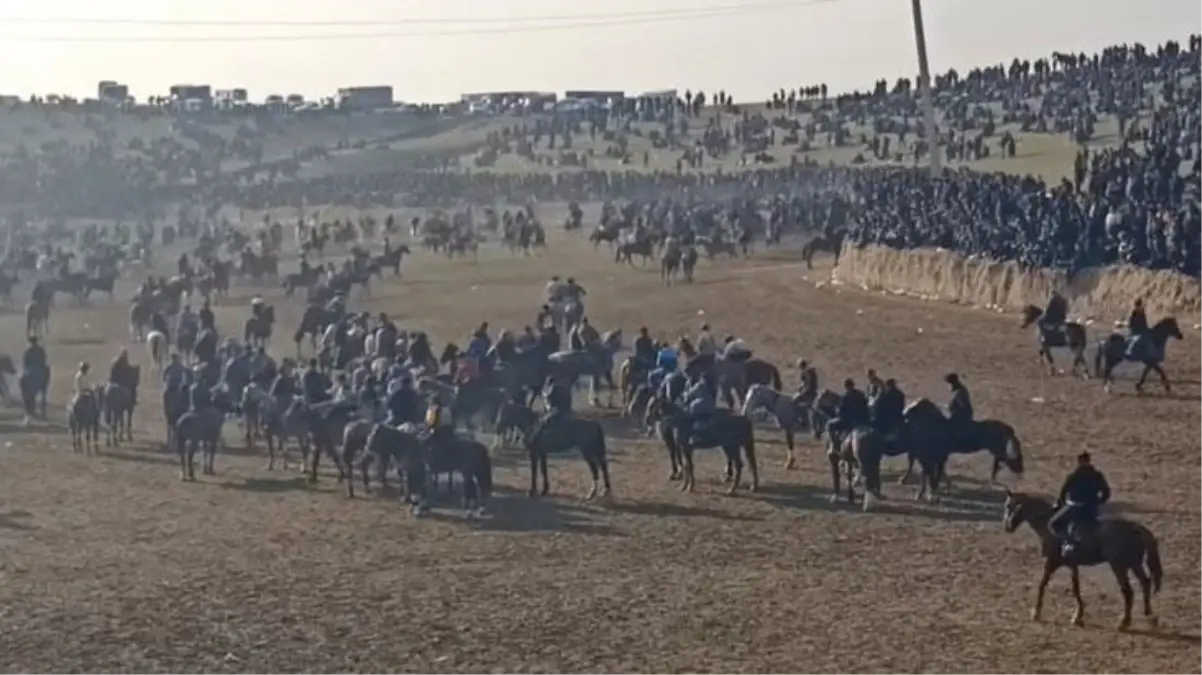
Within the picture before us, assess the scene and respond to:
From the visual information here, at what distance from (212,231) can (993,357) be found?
4824cm

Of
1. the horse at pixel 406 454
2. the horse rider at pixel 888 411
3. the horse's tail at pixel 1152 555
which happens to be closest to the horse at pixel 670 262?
the horse at pixel 406 454

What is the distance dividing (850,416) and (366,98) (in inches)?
5536

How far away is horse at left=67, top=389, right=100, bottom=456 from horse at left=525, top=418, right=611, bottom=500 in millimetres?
8229

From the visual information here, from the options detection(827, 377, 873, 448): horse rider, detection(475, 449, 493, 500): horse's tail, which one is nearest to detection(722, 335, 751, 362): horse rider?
detection(827, 377, 873, 448): horse rider

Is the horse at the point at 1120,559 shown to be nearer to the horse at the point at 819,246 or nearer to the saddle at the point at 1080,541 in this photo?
the saddle at the point at 1080,541

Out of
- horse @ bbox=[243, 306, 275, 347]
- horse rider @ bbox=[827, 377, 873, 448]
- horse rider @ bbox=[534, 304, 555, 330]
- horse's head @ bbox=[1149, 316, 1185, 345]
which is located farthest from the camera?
horse @ bbox=[243, 306, 275, 347]

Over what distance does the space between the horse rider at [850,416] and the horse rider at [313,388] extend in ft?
25.8

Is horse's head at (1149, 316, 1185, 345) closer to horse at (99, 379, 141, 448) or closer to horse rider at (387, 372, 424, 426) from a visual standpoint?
horse rider at (387, 372, 424, 426)

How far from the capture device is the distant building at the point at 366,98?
14488 cm

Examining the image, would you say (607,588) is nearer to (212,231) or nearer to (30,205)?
(212,231)

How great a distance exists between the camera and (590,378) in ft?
108

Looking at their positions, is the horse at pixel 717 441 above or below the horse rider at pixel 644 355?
below

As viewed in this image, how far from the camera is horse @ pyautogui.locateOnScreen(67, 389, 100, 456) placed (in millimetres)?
28750

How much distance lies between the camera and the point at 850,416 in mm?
22984
